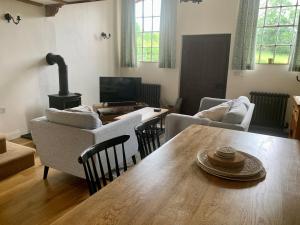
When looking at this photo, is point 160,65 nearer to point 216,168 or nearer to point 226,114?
point 226,114

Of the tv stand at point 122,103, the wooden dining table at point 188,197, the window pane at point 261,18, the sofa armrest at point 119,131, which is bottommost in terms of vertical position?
the tv stand at point 122,103

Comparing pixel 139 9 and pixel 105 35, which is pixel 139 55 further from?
pixel 139 9

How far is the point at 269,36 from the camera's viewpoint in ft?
15.2

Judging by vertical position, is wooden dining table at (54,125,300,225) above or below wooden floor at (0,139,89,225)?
above

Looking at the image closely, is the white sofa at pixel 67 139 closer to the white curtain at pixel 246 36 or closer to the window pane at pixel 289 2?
the white curtain at pixel 246 36

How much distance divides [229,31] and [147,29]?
6.49 feet

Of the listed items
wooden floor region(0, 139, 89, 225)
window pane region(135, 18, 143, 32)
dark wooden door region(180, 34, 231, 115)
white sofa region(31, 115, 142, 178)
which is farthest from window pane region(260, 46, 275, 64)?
wooden floor region(0, 139, 89, 225)

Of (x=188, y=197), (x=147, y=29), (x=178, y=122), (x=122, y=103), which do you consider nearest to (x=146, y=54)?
(x=147, y=29)

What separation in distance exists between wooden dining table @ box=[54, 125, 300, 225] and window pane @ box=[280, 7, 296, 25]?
394 cm

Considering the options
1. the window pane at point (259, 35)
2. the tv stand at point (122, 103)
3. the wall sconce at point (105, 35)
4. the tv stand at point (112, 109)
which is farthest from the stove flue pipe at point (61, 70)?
the window pane at point (259, 35)

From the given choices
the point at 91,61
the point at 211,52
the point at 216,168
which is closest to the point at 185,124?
the point at 216,168

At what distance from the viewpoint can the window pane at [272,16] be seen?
14.8ft

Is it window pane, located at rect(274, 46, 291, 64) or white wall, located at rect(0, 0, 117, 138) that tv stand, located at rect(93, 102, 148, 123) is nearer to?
white wall, located at rect(0, 0, 117, 138)

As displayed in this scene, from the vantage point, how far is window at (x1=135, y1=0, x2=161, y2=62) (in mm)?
5652
